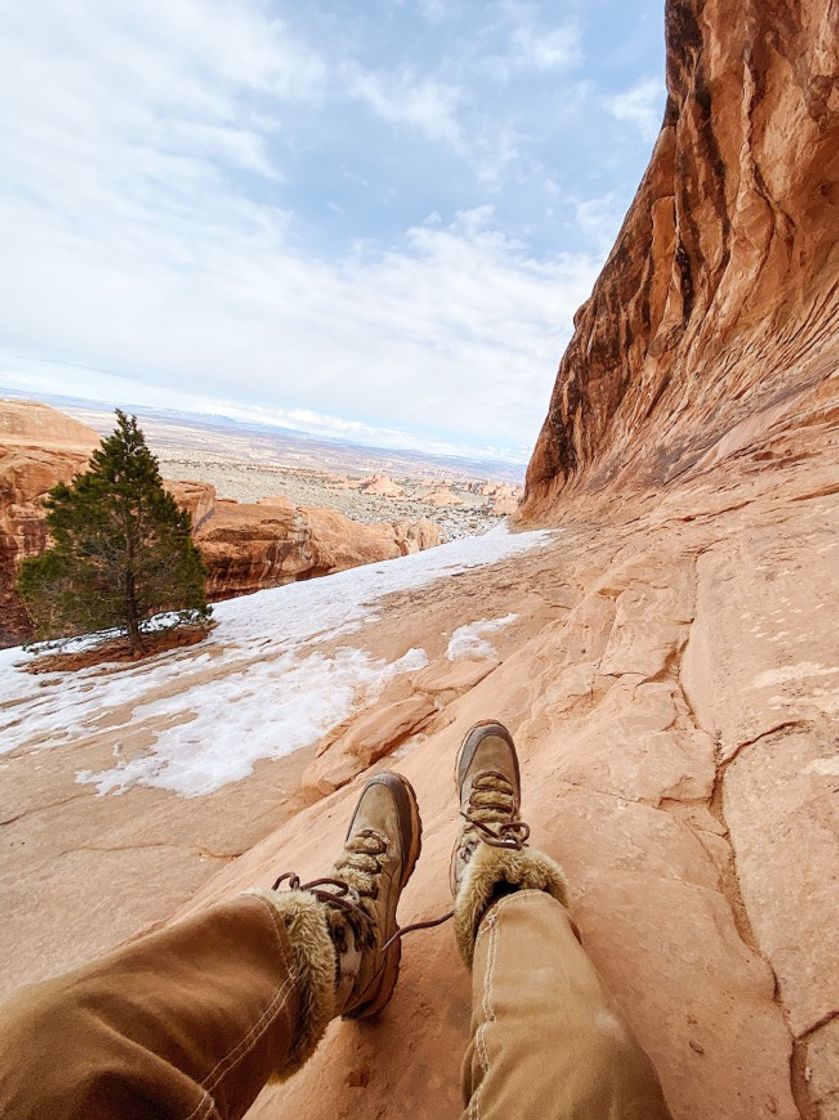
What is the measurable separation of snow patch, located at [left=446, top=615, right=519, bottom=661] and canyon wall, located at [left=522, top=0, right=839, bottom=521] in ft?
19.6

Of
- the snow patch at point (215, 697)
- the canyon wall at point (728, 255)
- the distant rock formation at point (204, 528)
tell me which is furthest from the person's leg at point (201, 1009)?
the distant rock formation at point (204, 528)

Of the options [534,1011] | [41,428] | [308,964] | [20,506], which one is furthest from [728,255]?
[41,428]

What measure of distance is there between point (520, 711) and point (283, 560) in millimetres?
17776

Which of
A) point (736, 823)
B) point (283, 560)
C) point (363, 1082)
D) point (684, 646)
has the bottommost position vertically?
point (283, 560)

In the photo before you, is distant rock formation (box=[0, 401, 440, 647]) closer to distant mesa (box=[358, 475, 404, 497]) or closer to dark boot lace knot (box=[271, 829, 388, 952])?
dark boot lace knot (box=[271, 829, 388, 952])

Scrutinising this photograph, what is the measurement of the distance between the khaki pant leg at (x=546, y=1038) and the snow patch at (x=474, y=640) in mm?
4341

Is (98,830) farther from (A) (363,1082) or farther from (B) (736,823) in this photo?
(B) (736,823)

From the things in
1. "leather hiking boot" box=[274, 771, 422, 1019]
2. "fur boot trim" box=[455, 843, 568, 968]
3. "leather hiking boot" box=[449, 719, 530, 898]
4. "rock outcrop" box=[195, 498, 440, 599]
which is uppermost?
"fur boot trim" box=[455, 843, 568, 968]

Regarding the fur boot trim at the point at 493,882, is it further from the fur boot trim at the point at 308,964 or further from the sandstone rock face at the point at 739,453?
the sandstone rock face at the point at 739,453

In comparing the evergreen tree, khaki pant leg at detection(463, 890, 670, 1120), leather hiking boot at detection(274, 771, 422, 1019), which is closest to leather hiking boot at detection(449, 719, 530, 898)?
leather hiking boot at detection(274, 771, 422, 1019)

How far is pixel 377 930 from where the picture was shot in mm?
1631

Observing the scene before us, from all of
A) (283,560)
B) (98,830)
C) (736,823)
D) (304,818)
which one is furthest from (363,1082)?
(283,560)

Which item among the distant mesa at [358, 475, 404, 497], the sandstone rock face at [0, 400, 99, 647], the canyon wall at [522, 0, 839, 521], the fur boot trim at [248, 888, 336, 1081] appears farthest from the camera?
the distant mesa at [358, 475, 404, 497]

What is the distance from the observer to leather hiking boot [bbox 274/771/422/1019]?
1.48m
